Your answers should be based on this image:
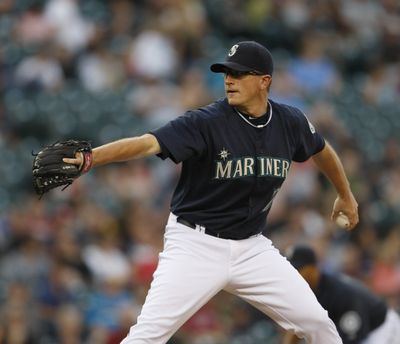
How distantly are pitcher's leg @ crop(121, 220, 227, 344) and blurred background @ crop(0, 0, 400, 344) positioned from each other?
9.63 ft

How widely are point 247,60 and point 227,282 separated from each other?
111cm

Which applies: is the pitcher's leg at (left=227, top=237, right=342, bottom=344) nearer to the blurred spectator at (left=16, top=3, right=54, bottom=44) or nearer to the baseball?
the baseball

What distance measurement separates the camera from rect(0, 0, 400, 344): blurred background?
27.6 ft

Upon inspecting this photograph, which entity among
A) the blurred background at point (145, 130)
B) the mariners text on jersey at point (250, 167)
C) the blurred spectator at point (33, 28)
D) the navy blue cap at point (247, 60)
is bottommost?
the blurred background at point (145, 130)

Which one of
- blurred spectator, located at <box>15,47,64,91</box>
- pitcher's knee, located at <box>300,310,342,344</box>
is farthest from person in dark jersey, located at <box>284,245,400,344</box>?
blurred spectator, located at <box>15,47,64,91</box>

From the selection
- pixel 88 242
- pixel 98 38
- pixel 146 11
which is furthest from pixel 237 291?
pixel 146 11

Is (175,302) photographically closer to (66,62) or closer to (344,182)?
(344,182)

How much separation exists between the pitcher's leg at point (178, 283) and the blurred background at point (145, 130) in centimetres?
294

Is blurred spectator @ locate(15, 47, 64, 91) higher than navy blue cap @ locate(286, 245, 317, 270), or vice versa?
blurred spectator @ locate(15, 47, 64, 91)

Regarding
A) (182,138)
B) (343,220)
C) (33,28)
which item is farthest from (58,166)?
(33,28)

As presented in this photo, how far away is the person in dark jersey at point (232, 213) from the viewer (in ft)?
16.1

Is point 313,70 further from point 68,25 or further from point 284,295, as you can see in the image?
point 284,295

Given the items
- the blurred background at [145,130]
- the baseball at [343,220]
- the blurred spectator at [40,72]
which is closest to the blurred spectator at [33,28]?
the blurred background at [145,130]

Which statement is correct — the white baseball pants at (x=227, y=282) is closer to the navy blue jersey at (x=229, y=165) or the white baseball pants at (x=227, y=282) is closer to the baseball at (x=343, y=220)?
the navy blue jersey at (x=229, y=165)
